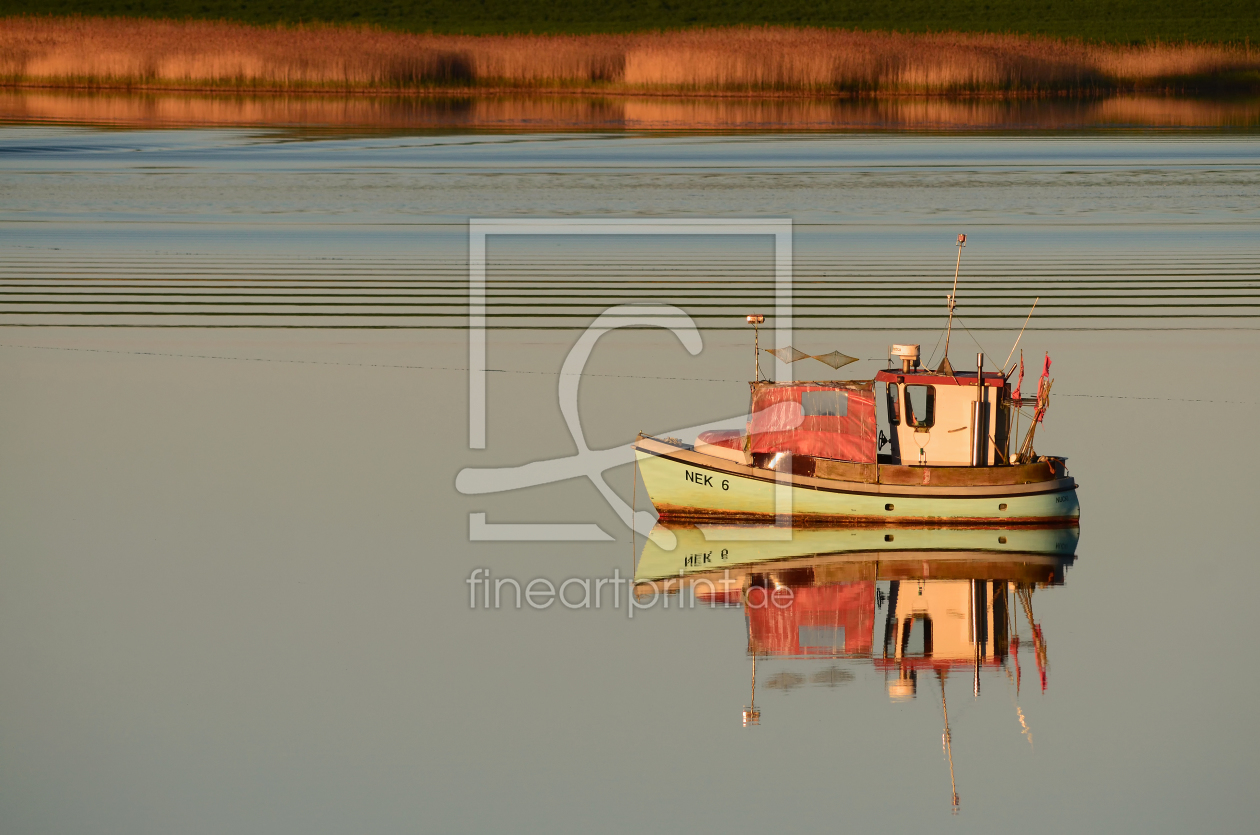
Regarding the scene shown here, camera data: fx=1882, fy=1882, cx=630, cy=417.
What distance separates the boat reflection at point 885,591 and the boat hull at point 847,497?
0.14m

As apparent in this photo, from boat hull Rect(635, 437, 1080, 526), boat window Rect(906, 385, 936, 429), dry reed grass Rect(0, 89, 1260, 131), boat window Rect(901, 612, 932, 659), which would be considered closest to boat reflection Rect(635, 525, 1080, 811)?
boat window Rect(901, 612, 932, 659)

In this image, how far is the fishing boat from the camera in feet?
56.9

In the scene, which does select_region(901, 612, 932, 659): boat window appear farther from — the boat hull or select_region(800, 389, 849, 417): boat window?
select_region(800, 389, 849, 417): boat window

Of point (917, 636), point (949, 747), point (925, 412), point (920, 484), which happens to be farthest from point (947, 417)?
point (949, 747)

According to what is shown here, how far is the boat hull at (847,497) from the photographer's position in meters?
17.3

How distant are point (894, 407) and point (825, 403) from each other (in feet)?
2.31

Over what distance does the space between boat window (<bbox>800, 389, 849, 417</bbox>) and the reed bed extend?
47650 mm

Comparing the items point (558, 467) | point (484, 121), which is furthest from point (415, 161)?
point (558, 467)

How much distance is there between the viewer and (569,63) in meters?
67.1

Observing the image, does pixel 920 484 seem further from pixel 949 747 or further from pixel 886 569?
pixel 949 747

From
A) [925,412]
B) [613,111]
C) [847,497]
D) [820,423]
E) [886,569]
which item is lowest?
[886,569]

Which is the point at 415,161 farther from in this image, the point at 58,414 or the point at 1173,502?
the point at 1173,502

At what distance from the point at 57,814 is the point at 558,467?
353 inches

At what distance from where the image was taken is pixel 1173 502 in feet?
60.1
